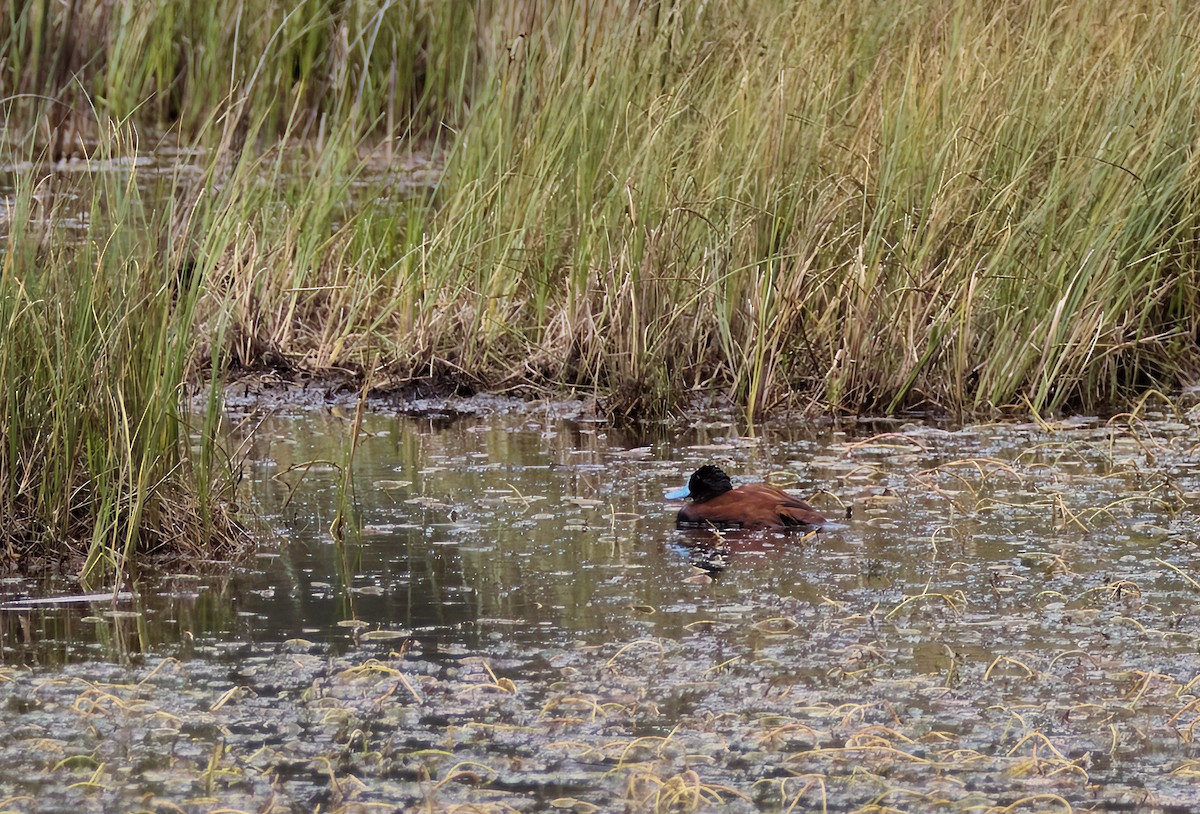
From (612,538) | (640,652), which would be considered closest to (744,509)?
(612,538)

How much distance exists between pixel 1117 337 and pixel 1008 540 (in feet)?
8.44

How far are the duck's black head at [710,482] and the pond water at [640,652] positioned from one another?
0.17 metres

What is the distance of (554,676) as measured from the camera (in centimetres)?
443

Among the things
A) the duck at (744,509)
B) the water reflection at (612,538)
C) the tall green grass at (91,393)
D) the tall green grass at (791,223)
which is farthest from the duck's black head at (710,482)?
the tall green grass at (791,223)

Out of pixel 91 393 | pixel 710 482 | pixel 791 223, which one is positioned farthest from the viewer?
pixel 791 223

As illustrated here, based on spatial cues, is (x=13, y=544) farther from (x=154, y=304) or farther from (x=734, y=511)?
(x=734, y=511)

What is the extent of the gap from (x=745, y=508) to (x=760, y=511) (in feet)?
0.15

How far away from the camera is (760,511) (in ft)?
19.4

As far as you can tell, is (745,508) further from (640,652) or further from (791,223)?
(791,223)

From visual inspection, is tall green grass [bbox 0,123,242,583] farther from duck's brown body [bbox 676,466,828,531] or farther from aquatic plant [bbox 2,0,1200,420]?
aquatic plant [bbox 2,0,1200,420]

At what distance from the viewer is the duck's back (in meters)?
5.90

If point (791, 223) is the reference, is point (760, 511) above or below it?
below

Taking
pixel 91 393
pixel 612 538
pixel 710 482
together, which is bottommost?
pixel 612 538

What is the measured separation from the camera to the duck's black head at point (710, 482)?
6.04 meters
